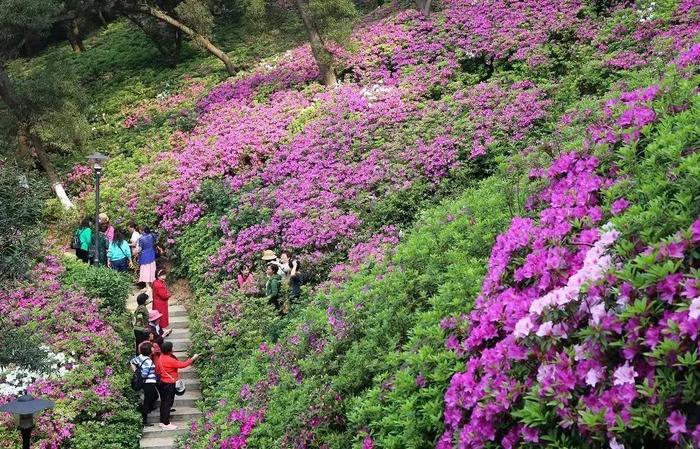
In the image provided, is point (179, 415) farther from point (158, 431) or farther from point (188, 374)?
point (188, 374)

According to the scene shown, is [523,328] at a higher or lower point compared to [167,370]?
higher

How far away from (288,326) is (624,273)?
6808mm

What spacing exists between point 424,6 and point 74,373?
16.0 metres

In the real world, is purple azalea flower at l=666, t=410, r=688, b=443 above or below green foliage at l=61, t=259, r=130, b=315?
above

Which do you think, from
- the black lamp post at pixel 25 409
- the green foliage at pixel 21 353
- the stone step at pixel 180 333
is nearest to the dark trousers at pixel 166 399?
the green foliage at pixel 21 353

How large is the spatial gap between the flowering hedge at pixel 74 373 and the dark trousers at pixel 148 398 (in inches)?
8.5

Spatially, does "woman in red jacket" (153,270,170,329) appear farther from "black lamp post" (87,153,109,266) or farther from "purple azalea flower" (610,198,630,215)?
"purple azalea flower" (610,198,630,215)

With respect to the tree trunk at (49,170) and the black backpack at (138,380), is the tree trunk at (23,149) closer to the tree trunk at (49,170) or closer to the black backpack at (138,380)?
the tree trunk at (49,170)

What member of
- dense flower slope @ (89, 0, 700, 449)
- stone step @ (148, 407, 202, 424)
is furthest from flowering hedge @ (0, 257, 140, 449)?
dense flower slope @ (89, 0, 700, 449)

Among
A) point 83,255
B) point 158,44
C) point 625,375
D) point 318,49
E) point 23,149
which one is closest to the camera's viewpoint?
point 625,375

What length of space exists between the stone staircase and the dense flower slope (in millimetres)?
460

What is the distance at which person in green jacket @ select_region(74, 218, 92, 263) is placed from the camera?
51.4 feet

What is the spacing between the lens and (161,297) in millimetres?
12320

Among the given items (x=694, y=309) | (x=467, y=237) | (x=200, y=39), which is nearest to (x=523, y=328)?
(x=694, y=309)
